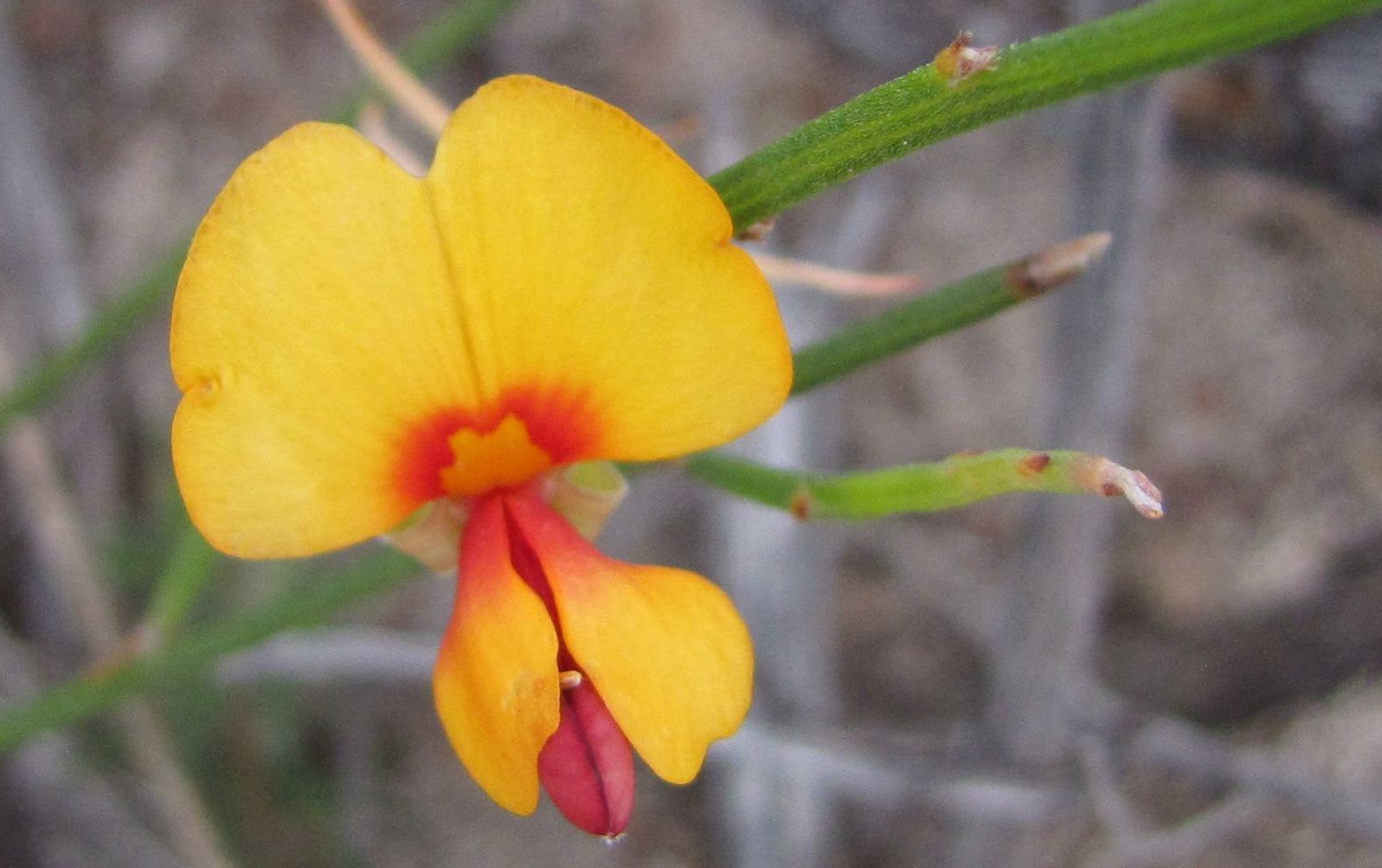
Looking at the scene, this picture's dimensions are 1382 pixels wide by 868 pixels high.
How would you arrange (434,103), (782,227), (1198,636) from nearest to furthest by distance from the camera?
(434,103)
(1198,636)
(782,227)

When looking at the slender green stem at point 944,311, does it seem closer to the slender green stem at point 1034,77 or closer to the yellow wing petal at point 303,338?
the slender green stem at point 1034,77

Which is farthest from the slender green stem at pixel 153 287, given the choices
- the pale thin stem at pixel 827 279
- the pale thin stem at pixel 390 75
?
the pale thin stem at pixel 827 279

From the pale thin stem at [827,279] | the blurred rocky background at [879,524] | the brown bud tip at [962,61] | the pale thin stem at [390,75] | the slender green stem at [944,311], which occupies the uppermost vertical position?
the brown bud tip at [962,61]

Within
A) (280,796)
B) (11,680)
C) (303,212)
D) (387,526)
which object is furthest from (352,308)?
(280,796)

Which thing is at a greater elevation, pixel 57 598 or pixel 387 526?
pixel 387 526

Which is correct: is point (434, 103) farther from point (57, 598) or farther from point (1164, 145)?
point (57, 598)

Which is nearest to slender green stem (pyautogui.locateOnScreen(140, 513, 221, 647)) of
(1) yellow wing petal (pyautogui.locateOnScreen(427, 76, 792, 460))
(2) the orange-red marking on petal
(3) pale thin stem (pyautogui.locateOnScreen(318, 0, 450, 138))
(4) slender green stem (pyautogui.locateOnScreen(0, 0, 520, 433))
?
(4) slender green stem (pyautogui.locateOnScreen(0, 0, 520, 433))

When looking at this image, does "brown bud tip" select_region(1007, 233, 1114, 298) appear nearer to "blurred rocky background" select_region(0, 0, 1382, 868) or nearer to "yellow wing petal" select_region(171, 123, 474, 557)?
"yellow wing petal" select_region(171, 123, 474, 557)
